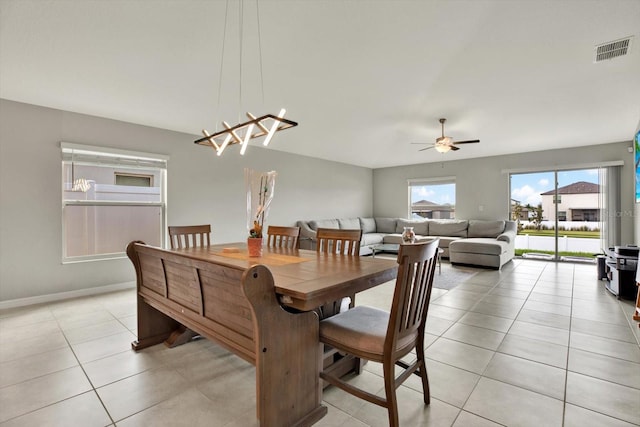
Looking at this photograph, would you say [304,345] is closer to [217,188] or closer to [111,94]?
[111,94]

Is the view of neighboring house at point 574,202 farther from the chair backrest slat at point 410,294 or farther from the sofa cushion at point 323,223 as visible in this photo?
the chair backrest slat at point 410,294

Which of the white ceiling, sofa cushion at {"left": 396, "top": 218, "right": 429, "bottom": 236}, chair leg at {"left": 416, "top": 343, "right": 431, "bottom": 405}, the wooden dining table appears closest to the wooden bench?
the wooden dining table

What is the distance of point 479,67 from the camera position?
3.36 metres

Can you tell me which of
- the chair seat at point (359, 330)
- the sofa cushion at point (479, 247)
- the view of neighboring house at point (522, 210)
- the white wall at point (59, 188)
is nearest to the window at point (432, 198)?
the view of neighboring house at point (522, 210)

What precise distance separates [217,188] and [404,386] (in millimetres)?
4091

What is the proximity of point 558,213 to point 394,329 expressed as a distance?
6743 mm

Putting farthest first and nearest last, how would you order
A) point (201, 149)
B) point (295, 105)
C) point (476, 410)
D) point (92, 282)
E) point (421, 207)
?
point (421, 207), point (201, 149), point (295, 105), point (92, 282), point (476, 410)

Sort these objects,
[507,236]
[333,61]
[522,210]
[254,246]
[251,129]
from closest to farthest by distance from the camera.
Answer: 1. [251,129]
2. [254,246]
3. [333,61]
4. [507,236]
5. [522,210]

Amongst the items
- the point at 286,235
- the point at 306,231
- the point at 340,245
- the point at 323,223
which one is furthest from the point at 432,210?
the point at 340,245

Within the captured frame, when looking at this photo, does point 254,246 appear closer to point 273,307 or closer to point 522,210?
A: point 273,307

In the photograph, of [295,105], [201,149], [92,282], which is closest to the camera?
[92,282]

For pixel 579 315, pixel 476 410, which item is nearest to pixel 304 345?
pixel 476 410

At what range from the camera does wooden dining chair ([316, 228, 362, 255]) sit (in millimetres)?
2330

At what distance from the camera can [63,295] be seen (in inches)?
141
